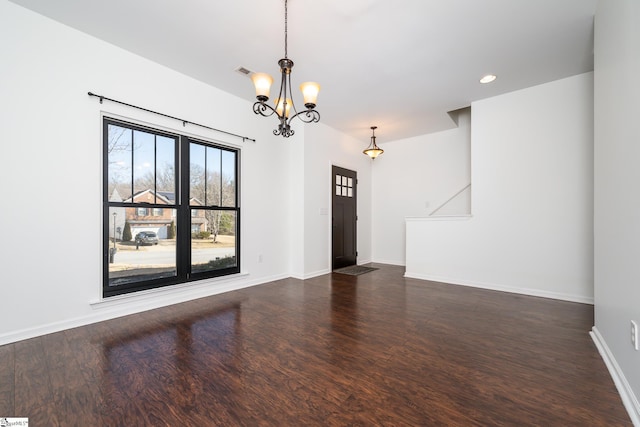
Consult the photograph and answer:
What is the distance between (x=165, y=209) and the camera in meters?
3.36

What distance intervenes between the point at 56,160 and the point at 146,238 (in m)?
1.15

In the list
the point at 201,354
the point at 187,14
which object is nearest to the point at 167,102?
the point at 187,14

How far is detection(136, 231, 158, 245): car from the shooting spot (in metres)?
3.17

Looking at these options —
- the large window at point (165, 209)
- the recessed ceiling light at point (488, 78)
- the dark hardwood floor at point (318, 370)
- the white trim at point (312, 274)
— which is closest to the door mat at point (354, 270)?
the white trim at point (312, 274)

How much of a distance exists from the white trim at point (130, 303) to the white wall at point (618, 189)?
4.00m

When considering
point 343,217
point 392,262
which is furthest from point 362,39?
point 392,262

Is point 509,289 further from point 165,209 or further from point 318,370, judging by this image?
point 165,209

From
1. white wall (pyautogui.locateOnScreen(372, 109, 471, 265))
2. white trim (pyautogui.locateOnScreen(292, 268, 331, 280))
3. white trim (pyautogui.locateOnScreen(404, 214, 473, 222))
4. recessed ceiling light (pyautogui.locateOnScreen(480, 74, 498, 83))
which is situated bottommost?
white trim (pyautogui.locateOnScreen(292, 268, 331, 280))

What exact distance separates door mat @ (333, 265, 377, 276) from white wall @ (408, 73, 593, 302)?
4.95 ft

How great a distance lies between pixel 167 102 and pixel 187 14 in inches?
48.1

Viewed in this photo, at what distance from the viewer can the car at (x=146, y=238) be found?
3.17 meters

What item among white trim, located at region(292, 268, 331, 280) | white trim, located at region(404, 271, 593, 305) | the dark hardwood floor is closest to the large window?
the dark hardwood floor

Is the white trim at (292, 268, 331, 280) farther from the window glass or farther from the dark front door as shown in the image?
the window glass

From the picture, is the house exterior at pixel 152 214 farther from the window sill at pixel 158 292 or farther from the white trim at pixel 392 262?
the white trim at pixel 392 262
